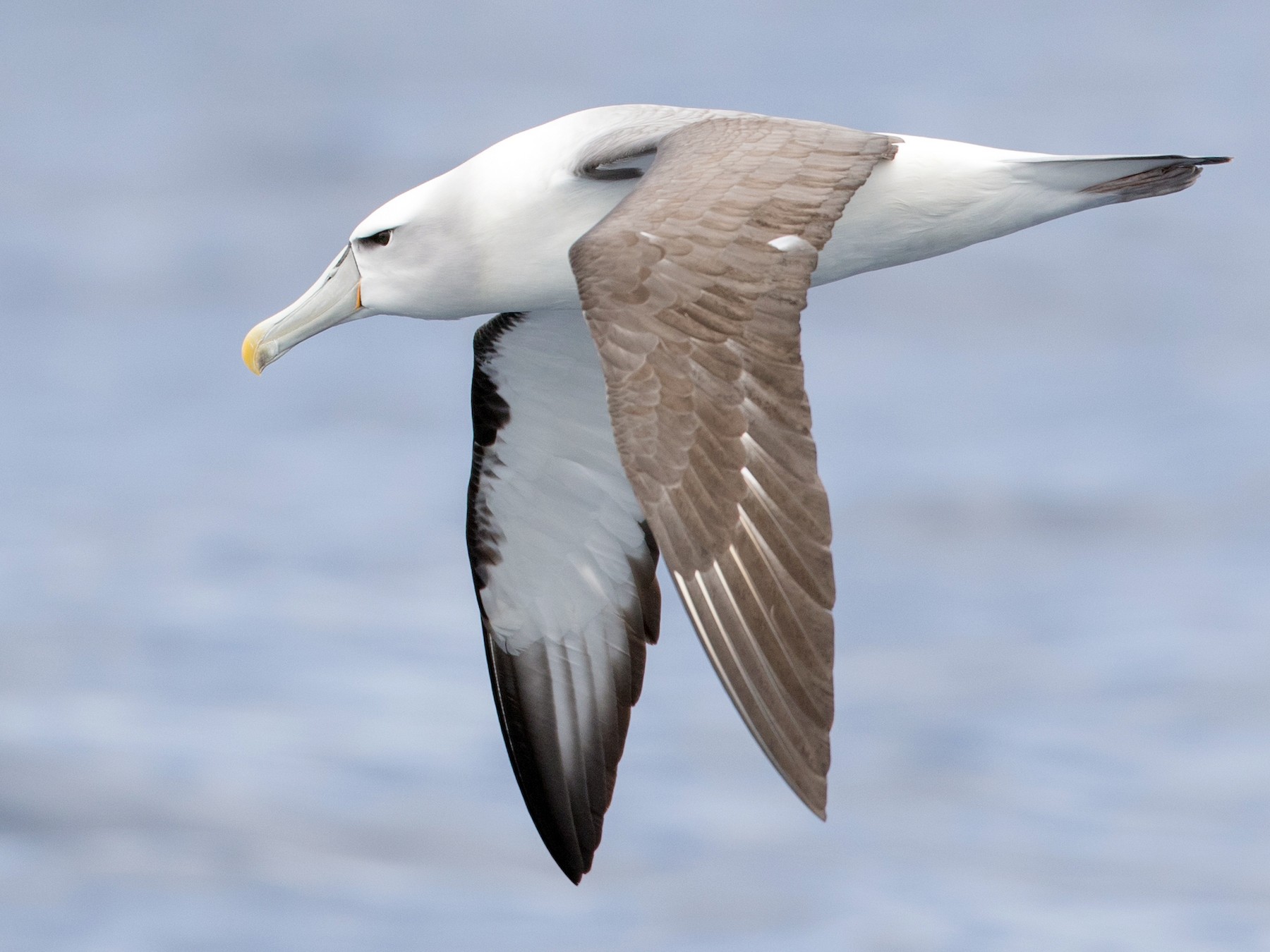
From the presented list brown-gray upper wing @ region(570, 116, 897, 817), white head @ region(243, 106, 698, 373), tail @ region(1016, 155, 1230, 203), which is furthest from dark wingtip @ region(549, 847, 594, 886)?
tail @ region(1016, 155, 1230, 203)

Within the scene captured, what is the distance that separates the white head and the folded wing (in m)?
1.46

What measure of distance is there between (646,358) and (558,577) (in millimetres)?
4594

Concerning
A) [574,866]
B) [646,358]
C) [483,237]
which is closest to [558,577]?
[574,866]

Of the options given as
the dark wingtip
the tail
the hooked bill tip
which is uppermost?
the tail

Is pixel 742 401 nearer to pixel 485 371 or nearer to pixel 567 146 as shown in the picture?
pixel 567 146

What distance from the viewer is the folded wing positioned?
37.7 feet

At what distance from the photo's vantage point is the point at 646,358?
24.1 feet

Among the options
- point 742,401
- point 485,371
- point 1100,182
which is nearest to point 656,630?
point 485,371

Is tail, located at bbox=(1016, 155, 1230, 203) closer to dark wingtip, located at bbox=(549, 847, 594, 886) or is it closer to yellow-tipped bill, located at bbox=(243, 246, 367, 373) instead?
yellow-tipped bill, located at bbox=(243, 246, 367, 373)

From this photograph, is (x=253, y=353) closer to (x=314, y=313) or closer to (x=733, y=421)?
(x=314, y=313)

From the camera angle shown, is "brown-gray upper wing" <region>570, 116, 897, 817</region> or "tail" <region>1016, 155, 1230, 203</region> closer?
"brown-gray upper wing" <region>570, 116, 897, 817</region>

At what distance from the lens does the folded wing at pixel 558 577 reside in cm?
1149

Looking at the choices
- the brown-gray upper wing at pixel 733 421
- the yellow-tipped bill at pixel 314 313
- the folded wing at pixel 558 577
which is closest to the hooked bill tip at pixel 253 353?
the yellow-tipped bill at pixel 314 313

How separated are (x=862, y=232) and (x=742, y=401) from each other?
2518 mm
